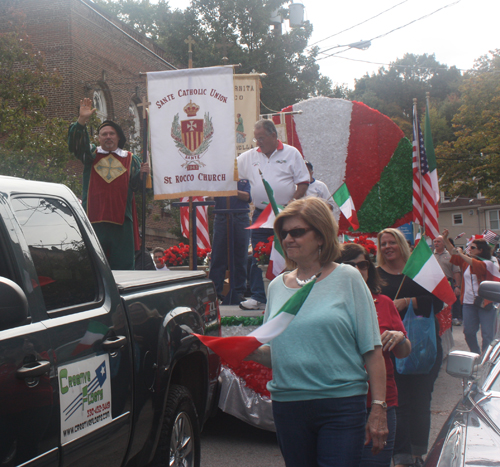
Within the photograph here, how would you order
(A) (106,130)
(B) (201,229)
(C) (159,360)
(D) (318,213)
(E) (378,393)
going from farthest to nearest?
(B) (201,229) → (A) (106,130) → (C) (159,360) → (D) (318,213) → (E) (378,393)

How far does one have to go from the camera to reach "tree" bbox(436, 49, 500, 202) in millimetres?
26609

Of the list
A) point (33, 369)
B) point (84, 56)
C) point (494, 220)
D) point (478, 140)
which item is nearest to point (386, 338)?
point (33, 369)

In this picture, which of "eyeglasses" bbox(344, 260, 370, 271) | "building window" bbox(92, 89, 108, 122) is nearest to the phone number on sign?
"eyeglasses" bbox(344, 260, 370, 271)

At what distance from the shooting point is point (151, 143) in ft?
21.7

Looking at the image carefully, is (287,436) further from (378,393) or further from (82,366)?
(82,366)

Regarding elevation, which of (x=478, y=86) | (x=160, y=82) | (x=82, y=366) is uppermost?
(x=478, y=86)

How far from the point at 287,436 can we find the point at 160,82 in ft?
15.6

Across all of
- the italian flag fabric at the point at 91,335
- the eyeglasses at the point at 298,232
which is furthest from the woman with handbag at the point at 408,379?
the italian flag fabric at the point at 91,335

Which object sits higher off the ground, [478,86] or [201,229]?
[478,86]

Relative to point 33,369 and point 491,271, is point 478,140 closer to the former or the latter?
point 491,271

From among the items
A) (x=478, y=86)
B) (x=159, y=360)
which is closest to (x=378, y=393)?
(x=159, y=360)

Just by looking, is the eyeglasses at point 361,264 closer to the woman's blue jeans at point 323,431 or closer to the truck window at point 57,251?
the woman's blue jeans at point 323,431

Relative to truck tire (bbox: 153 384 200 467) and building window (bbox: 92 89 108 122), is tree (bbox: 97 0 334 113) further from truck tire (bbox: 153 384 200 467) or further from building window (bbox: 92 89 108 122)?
truck tire (bbox: 153 384 200 467)

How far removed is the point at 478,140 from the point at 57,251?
27.6 meters
